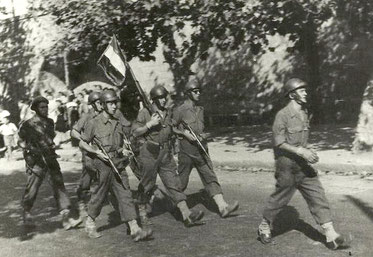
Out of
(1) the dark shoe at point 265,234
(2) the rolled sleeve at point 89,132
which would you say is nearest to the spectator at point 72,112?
(2) the rolled sleeve at point 89,132

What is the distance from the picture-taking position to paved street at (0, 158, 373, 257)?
6434mm

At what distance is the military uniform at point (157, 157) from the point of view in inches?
301

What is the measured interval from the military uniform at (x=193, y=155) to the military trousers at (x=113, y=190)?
121 cm

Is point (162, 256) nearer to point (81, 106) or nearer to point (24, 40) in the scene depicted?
point (81, 106)

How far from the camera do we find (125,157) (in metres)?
7.23

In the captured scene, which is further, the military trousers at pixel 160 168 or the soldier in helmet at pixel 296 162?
the military trousers at pixel 160 168

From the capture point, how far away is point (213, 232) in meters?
7.17

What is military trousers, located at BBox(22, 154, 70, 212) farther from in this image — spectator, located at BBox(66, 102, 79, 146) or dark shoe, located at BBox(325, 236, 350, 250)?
spectator, located at BBox(66, 102, 79, 146)

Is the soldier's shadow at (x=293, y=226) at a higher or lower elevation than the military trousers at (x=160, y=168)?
lower

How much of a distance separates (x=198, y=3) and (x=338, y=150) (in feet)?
14.6

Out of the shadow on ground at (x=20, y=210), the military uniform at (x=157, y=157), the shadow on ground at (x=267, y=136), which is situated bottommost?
the shadow on ground at (x=267, y=136)

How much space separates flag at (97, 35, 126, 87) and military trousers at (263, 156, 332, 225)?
2.61 metres

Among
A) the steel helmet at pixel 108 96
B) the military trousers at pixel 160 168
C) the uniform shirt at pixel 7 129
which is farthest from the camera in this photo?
the uniform shirt at pixel 7 129

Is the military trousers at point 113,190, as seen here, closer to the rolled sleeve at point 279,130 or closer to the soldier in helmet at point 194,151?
the soldier in helmet at point 194,151
